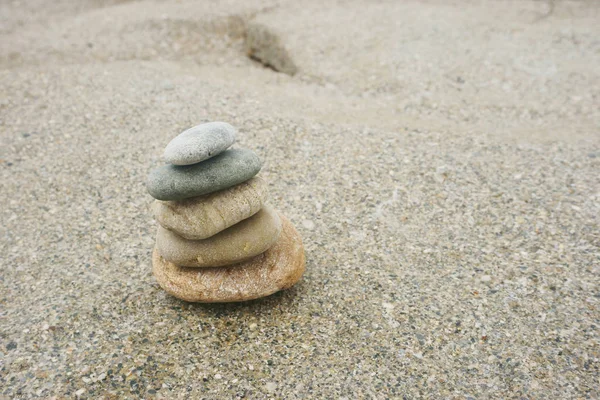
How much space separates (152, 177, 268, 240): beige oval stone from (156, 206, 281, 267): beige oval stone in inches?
3.0

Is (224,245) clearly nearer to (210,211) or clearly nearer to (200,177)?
(210,211)

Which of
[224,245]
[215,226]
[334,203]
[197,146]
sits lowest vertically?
[334,203]

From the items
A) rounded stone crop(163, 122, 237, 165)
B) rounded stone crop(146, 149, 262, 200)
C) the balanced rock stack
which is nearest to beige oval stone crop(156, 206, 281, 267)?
the balanced rock stack

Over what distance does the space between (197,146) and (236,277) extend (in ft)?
2.28

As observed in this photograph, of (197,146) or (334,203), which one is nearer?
(197,146)

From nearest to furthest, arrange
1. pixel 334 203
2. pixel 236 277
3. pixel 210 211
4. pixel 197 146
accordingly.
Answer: pixel 197 146, pixel 210 211, pixel 236 277, pixel 334 203

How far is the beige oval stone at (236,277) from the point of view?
2.46 metres

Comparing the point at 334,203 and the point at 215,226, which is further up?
the point at 215,226

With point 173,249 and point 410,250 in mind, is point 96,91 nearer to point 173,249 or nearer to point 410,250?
point 173,249

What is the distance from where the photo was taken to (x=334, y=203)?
3371mm

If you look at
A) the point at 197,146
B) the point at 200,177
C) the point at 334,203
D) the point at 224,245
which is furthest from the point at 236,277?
the point at 334,203

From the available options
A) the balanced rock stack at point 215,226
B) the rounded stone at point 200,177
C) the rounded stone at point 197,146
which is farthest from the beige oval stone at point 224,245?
the rounded stone at point 197,146

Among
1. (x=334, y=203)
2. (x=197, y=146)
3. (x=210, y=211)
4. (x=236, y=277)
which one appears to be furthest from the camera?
(x=334, y=203)

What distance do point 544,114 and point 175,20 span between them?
14.4 feet
